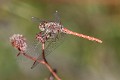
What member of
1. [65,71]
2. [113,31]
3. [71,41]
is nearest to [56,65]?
[65,71]

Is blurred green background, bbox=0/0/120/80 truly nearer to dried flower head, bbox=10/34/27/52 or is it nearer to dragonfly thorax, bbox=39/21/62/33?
dragonfly thorax, bbox=39/21/62/33

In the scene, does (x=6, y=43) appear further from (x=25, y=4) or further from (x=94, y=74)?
(x=94, y=74)

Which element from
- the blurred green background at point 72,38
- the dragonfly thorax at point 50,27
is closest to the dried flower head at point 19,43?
the dragonfly thorax at point 50,27

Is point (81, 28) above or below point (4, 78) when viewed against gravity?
above

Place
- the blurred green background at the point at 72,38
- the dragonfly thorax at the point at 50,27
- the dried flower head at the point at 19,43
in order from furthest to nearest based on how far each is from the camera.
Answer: the blurred green background at the point at 72,38 → the dragonfly thorax at the point at 50,27 → the dried flower head at the point at 19,43

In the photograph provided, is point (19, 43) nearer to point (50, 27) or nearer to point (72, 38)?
point (50, 27)

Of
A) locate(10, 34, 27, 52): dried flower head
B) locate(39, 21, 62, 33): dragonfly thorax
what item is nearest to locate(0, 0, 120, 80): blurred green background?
locate(39, 21, 62, 33): dragonfly thorax

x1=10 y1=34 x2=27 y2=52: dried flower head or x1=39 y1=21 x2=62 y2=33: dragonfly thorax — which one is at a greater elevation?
x1=39 y1=21 x2=62 y2=33: dragonfly thorax

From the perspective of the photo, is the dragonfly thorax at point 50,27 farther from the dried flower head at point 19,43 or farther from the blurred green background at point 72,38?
the blurred green background at point 72,38
